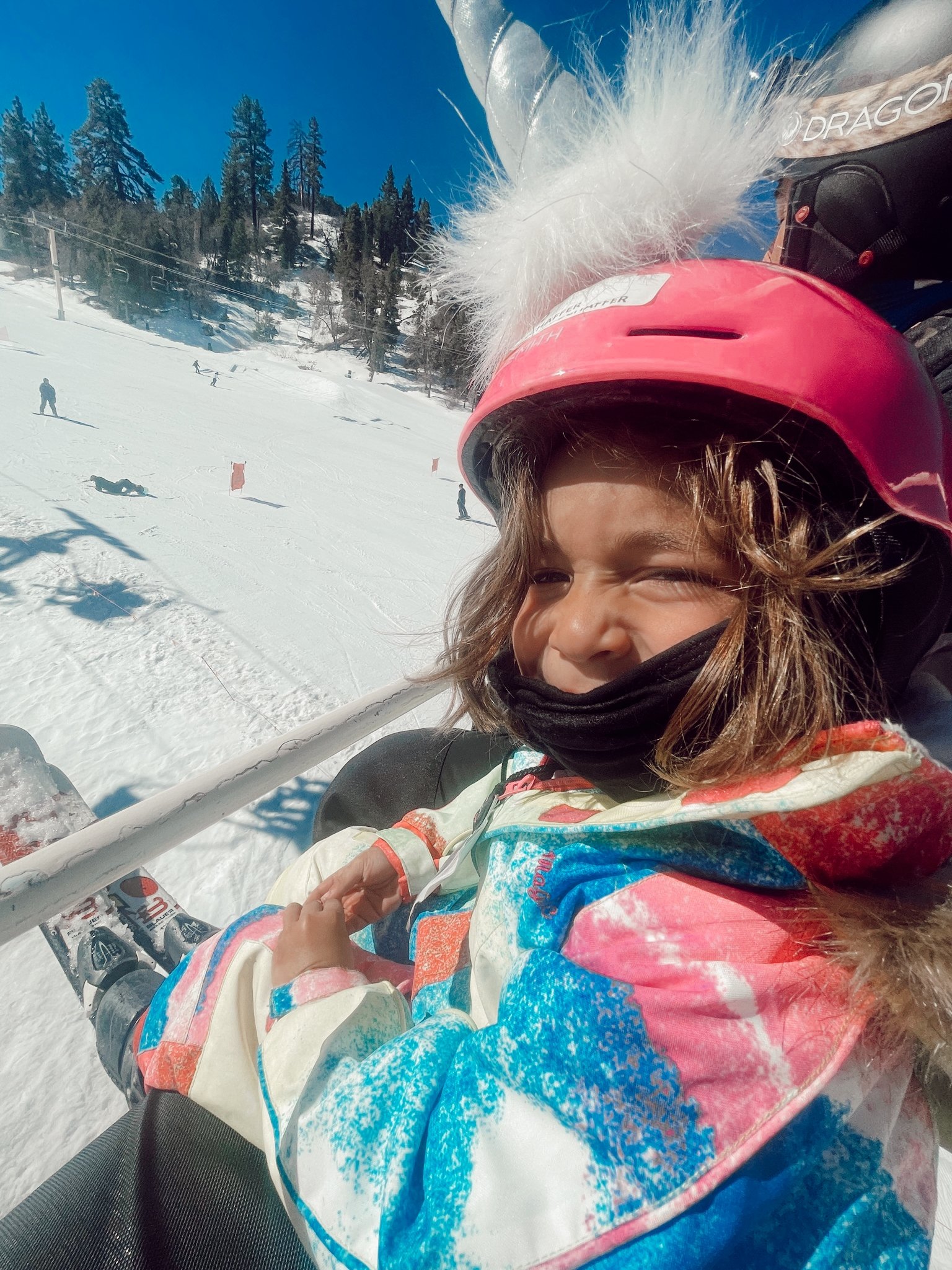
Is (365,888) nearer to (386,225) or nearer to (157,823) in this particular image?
(157,823)

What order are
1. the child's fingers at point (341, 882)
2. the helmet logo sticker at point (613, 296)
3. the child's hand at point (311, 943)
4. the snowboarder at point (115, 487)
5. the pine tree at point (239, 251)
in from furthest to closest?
the pine tree at point (239, 251)
the snowboarder at point (115, 487)
the child's fingers at point (341, 882)
the child's hand at point (311, 943)
the helmet logo sticker at point (613, 296)

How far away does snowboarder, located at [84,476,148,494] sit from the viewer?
5.85 metres

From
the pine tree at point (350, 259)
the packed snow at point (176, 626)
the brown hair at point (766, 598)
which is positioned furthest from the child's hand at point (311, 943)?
the pine tree at point (350, 259)

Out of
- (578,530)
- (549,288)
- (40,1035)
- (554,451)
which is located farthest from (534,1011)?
(40,1035)

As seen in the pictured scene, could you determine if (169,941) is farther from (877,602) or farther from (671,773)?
(877,602)

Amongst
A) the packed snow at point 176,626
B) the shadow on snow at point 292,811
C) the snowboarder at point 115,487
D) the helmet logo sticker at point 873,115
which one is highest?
the helmet logo sticker at point 873,115

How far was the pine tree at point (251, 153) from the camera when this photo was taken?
53.6m

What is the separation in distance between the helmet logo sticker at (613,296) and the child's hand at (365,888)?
1191mm

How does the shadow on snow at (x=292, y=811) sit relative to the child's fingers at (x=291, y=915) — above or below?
below

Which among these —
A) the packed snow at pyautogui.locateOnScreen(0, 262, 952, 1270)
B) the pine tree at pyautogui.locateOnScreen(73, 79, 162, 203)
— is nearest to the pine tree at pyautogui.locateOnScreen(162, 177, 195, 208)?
the pine tree at pyautogui.locateOnScreen(73, 79, 162, 203)

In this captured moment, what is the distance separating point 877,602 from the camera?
880mm

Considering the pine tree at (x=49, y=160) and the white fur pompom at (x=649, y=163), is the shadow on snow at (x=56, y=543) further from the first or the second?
the pine tree at (x=49, y=160)

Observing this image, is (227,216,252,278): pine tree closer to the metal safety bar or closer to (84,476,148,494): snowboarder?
(84,476,148,494): snowboarder

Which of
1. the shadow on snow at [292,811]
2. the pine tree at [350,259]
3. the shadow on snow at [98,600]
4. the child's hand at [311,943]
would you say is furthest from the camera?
the pine tree at [350,259]
